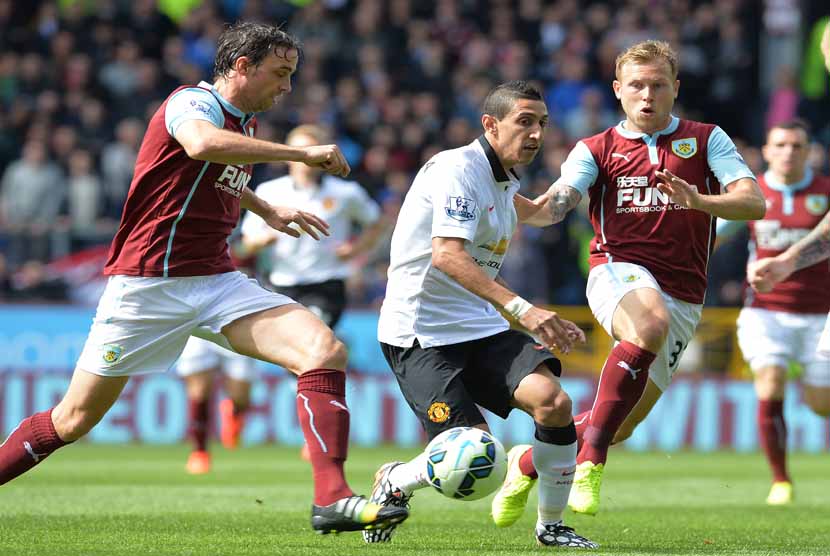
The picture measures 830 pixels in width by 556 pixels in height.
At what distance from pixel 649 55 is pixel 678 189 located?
1.09 metres

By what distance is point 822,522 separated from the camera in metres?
8.74

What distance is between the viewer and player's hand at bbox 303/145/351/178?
6332 mm

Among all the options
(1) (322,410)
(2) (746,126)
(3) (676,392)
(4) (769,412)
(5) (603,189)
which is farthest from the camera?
(2) (746,126)

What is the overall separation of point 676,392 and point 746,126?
6.30 meters

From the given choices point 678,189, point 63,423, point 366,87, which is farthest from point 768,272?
point 366,87

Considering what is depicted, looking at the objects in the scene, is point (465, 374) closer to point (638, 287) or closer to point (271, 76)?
point (638, 287)

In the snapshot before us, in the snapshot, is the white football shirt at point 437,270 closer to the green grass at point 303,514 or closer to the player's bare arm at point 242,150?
the player's bare arm at point 242,150

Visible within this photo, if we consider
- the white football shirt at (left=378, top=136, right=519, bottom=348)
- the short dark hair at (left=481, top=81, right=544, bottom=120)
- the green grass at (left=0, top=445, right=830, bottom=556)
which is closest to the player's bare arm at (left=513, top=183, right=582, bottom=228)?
the white football shirt at (left=378, top=136, right=519, bottom=348)

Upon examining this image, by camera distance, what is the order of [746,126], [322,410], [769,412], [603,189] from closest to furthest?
[322,410]
[603,189]
[769,412]
[746,126]

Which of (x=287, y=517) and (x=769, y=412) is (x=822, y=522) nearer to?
(x=769, y=412)

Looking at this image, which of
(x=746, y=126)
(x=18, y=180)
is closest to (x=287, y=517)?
(x=18, y=180)

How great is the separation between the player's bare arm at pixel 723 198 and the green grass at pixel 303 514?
171cm

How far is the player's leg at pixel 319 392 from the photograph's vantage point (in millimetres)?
6363

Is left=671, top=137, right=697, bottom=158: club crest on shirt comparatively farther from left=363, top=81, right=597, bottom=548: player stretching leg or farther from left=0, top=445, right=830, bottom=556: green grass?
left=0, top=445, right=830, bottom=556: green grass
